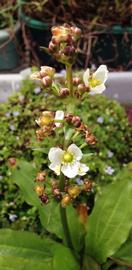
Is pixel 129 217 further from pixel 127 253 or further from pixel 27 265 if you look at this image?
pixel 27 265

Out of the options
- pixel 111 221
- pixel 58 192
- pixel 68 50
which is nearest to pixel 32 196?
pixel 111 221

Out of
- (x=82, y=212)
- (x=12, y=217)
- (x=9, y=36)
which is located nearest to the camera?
(x=82, y=212)

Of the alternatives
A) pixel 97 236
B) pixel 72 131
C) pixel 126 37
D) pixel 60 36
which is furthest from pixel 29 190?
pixel 126 37

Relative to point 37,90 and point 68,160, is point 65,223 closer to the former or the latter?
point 68,160

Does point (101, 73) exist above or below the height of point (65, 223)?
above

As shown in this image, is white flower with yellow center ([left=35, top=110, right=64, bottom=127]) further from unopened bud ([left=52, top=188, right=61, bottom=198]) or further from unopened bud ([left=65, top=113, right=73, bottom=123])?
unopened bud ([left=52, top=188, right=61, bottom=198])
